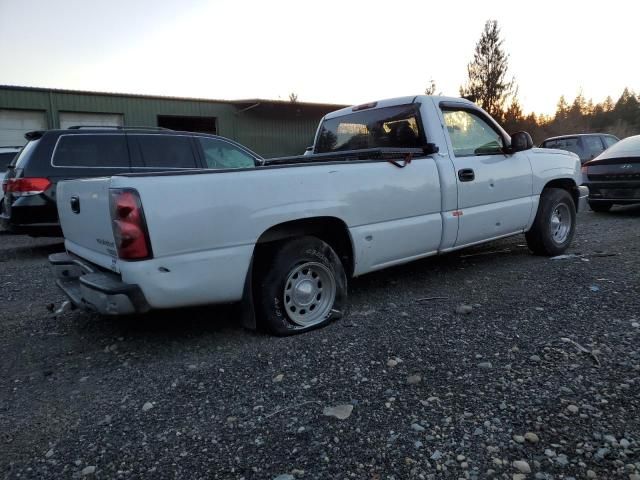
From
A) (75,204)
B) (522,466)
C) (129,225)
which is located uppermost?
(75,204)

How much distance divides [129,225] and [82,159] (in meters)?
4.60

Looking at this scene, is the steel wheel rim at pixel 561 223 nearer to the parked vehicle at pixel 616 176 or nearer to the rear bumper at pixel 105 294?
the parked vehicle at pixel 616 176

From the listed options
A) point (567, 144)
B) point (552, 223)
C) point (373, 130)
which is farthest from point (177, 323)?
point (567, 144)

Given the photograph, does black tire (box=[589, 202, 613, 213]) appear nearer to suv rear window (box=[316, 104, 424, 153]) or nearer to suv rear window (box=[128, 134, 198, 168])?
suv rear window (box=[316, 104, 424, 153])

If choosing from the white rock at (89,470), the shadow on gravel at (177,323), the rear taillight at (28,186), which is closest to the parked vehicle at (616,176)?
the shadow on gravel at (177,323)

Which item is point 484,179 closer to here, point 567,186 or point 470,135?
point 470,135

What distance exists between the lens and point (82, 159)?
21.9 feet

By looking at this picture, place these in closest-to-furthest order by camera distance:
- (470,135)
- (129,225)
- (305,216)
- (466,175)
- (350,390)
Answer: (350,390) → (129,225) → (305,216) → (466,175) → (470,135)

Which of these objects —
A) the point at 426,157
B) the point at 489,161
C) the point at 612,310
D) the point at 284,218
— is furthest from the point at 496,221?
the point at 284,218

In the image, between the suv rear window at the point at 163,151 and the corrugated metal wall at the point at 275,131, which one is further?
the corrugated metal wall at the point at 275,131

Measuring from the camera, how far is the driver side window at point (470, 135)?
15.3 ft

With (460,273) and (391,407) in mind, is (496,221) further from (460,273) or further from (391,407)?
(391,407)

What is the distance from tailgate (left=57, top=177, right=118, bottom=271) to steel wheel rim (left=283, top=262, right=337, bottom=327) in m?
1.23

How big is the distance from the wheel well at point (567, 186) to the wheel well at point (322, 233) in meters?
3.09
